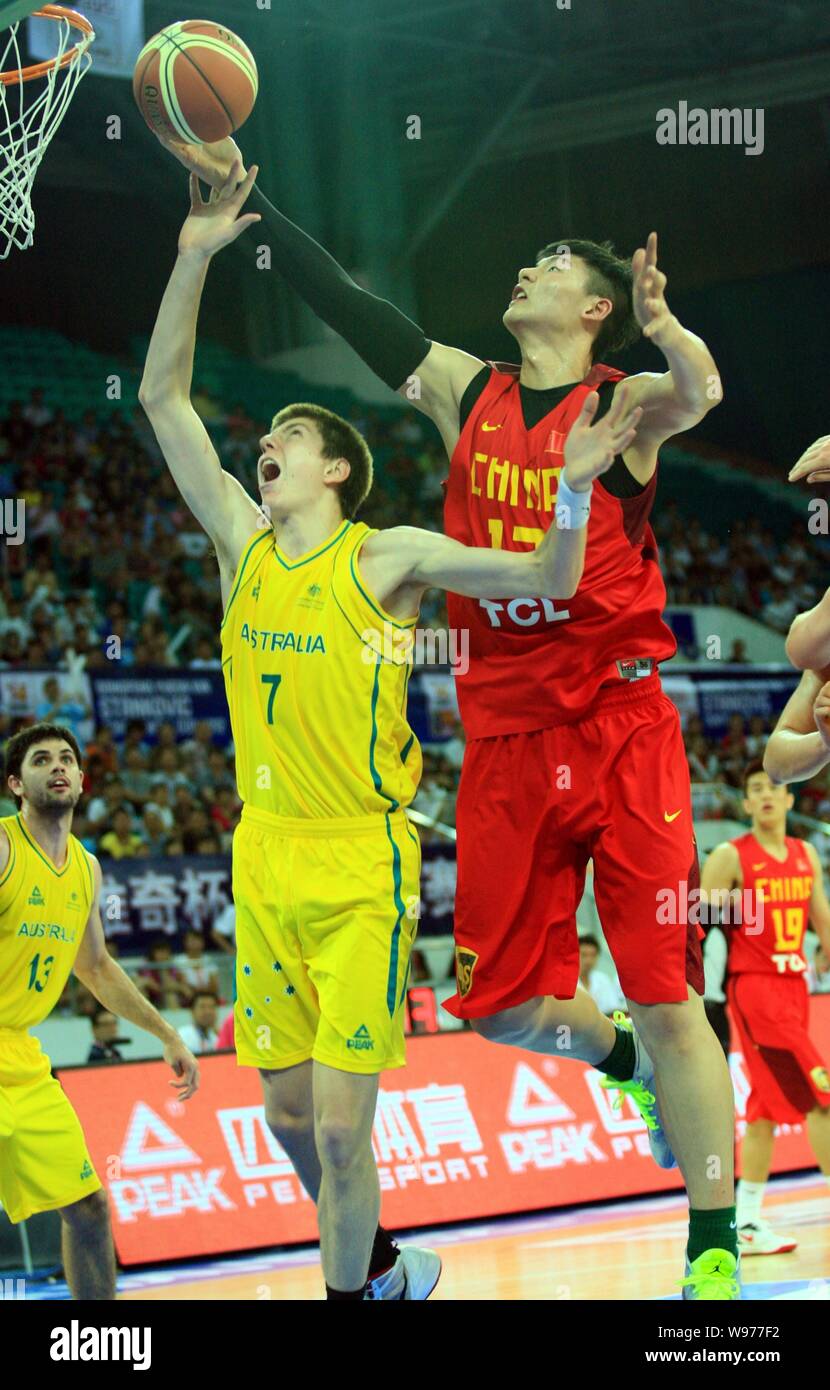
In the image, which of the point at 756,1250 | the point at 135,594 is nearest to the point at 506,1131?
the point at 756,1250

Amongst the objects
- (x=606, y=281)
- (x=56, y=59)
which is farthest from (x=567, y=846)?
(x=56, y=59)

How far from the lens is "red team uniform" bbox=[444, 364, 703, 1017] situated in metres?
4.57

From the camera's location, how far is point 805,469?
4719mm

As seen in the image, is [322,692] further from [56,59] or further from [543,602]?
[56,59]

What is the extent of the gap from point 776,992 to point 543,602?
4500mm

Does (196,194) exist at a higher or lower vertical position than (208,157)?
lower

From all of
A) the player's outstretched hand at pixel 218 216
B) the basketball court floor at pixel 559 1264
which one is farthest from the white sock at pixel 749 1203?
the player's outstretched hand at pixel 218 216

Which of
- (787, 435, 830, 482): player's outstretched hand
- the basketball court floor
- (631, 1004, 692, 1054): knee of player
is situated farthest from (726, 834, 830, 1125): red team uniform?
(787, 435, 830, 482): player's outstretched hand

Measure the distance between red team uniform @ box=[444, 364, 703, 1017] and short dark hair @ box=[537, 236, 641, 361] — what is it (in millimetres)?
244

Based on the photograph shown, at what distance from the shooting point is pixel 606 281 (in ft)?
16.2

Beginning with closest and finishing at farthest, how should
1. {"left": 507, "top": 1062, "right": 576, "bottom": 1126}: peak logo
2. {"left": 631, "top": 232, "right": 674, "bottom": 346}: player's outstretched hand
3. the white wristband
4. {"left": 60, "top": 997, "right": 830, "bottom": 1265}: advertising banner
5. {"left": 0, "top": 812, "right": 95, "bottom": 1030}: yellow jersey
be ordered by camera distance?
the white wristband, {"left": 631, "top": 232, "right": 674, "bottom": 346}: player's outstretched hand, {"left": 0, "top": 812, "right": 95, "bottom": 1030}: yellow jersey, {"left": 60, "top": 997, "right": 830, "bottom": 1265}: advertising banner, {"left": 507, "top": 1062, "right": 576, "bottom": 1126}: peak logo

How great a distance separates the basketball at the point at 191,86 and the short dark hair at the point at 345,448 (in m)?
0.84

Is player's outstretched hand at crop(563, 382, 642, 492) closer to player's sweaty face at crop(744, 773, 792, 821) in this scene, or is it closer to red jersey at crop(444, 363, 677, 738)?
red jersey at crop(444, 363, 677, 738)

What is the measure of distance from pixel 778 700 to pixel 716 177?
224 inches
